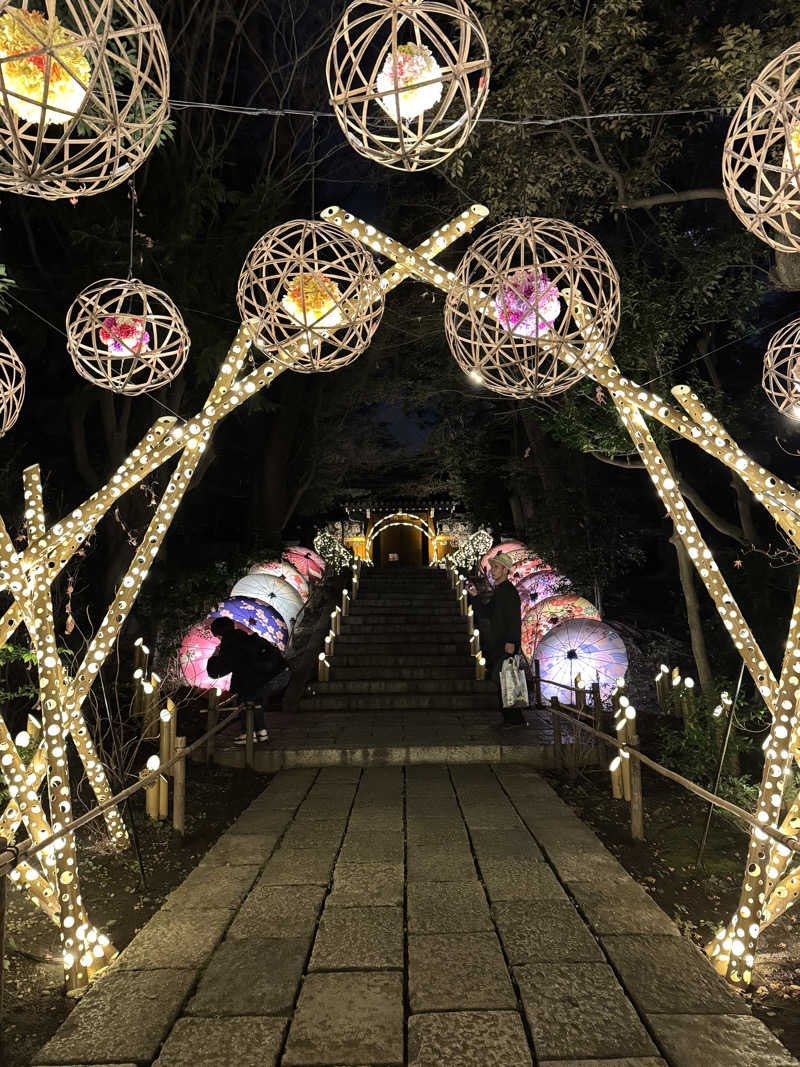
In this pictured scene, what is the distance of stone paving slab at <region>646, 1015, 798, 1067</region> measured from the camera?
103 inches

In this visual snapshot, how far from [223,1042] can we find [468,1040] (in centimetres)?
97

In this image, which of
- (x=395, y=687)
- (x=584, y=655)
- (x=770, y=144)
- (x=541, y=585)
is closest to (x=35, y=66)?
(x=770, y=144)

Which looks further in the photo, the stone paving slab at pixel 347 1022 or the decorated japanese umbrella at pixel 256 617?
the decorated japanese umbrella at pixel 256 617

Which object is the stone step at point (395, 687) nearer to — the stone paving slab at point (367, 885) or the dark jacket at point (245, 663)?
the dark jacket at point (245, 663)

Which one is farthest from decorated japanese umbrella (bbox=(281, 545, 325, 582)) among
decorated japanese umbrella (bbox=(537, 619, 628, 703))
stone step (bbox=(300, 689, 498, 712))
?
decorated japanese umbrella (bbox=(537, 619, 628, 703))

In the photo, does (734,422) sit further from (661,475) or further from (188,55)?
(188,55)

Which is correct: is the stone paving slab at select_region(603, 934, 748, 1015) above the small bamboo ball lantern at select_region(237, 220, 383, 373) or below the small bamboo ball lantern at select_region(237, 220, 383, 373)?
below

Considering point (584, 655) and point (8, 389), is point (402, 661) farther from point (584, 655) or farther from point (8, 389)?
point (8, 389)

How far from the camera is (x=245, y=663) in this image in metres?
7.77

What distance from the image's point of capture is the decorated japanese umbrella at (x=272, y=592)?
1346cm

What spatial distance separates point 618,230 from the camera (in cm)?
1049

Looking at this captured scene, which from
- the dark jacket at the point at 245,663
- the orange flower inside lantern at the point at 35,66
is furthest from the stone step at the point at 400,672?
the orange flower inside lantern at the point at 35,66

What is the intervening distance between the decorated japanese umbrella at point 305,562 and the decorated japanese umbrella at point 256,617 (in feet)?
15.8

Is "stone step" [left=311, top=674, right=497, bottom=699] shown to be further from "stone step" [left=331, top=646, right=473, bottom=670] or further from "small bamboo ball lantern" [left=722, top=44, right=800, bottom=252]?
"small bamboo ball lantern" [left=722, top=44, right=800, bottom=252]
